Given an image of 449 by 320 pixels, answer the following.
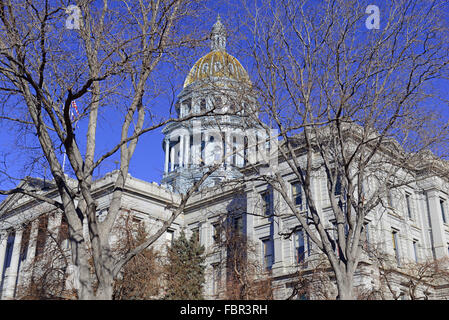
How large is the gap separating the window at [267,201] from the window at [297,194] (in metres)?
1.83

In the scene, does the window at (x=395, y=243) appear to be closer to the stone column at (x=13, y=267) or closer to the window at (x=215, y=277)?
the window at (x=215, y=277)

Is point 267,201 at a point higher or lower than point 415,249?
higher

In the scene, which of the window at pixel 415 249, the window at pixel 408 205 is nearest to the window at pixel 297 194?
the window at pixel 408 205

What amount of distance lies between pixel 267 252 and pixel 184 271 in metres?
8.00

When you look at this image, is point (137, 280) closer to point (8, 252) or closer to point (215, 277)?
point (215, 277)

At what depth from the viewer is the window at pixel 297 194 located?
3953cm

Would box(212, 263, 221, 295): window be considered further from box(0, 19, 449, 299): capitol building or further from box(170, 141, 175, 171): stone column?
box(170, 141, 175, 171): stone column

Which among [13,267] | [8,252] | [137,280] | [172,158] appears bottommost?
[137,280]

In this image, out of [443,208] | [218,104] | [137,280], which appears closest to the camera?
[218,104]

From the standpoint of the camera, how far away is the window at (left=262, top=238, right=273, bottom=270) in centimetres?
3991

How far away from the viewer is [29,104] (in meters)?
11.7

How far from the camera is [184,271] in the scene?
34938 mm

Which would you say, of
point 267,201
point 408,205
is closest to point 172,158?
point 267,201
